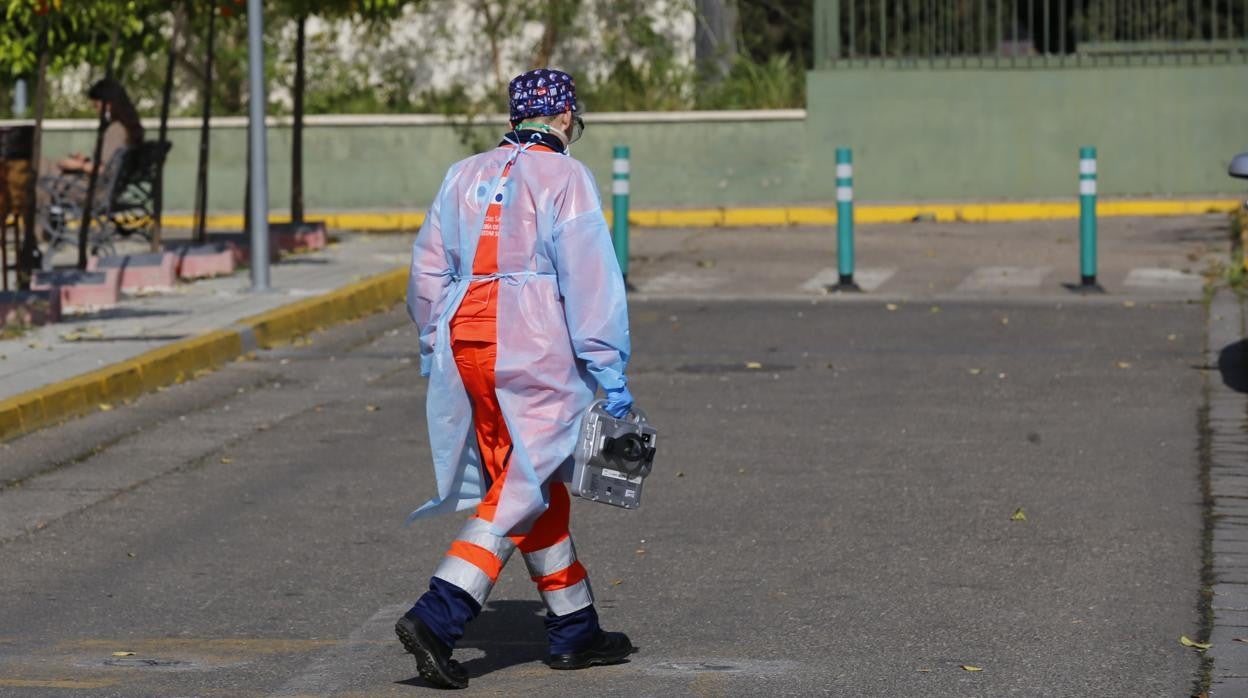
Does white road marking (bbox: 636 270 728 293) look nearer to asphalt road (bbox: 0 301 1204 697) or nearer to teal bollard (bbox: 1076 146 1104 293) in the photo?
teal bollard (bbox: 1076 146 1104 293)

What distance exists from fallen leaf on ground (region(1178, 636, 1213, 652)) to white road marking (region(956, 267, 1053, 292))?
978 centimetres

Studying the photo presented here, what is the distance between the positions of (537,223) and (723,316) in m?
8.89

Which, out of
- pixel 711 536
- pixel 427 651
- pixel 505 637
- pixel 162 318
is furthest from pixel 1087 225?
pixel 427 651

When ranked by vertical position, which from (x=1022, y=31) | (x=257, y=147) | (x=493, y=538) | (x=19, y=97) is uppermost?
(x=1022, y=31)

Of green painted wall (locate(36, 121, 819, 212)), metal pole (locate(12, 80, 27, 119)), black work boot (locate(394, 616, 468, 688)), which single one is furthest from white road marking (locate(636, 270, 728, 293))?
metal pole (locate(12, 80, 27, 119))

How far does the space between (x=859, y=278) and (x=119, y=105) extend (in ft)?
19.0

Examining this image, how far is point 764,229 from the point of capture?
2134 cm

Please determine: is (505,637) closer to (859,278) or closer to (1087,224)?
(1087,224)

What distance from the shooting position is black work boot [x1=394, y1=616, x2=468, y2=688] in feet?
17.7

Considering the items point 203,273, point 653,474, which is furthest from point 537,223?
point 203,273

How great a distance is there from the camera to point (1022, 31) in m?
23.7

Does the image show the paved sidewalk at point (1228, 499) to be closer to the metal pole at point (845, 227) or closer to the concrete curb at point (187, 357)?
the metal pole at point (845, 227)

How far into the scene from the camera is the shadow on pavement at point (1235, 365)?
35.8 ft

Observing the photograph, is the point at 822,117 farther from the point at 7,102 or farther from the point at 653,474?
the point at 653,474
